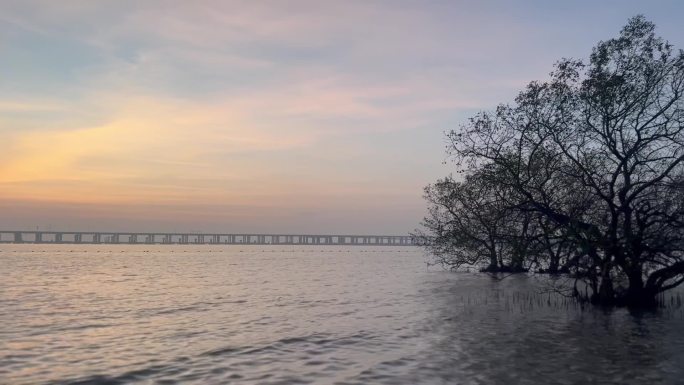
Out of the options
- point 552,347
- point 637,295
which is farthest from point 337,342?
point 637,295

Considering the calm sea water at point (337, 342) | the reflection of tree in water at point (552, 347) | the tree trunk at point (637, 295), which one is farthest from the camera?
the tree trunk at point (637, 295)

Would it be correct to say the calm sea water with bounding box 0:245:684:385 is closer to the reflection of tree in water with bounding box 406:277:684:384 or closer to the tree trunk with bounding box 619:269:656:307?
the reflection of tree in water with bounding box 406:277:684:384

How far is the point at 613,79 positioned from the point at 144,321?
28.6 meters

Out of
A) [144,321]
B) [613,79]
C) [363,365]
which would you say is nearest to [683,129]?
[613,79]

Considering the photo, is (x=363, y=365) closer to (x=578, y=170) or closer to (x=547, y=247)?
(x=547, y=247)

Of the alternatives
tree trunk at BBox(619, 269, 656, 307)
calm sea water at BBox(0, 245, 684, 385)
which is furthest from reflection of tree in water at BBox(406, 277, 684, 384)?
tree trunk at BBox(619, 269, 656, 307)

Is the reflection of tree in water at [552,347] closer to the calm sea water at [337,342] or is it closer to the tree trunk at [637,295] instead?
the calm sea water at [337,342]

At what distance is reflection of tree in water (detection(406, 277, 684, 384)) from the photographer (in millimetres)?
17438

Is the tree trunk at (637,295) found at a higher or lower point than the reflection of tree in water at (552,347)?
higher

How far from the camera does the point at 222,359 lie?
20.7 m

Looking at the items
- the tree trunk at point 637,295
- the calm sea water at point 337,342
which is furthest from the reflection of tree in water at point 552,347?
the tree trunk at point 637,295

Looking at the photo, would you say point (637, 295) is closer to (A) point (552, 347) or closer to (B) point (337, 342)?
(A) point (552, 347)

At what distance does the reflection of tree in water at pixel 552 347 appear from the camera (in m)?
17.4

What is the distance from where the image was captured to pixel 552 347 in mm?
21844
